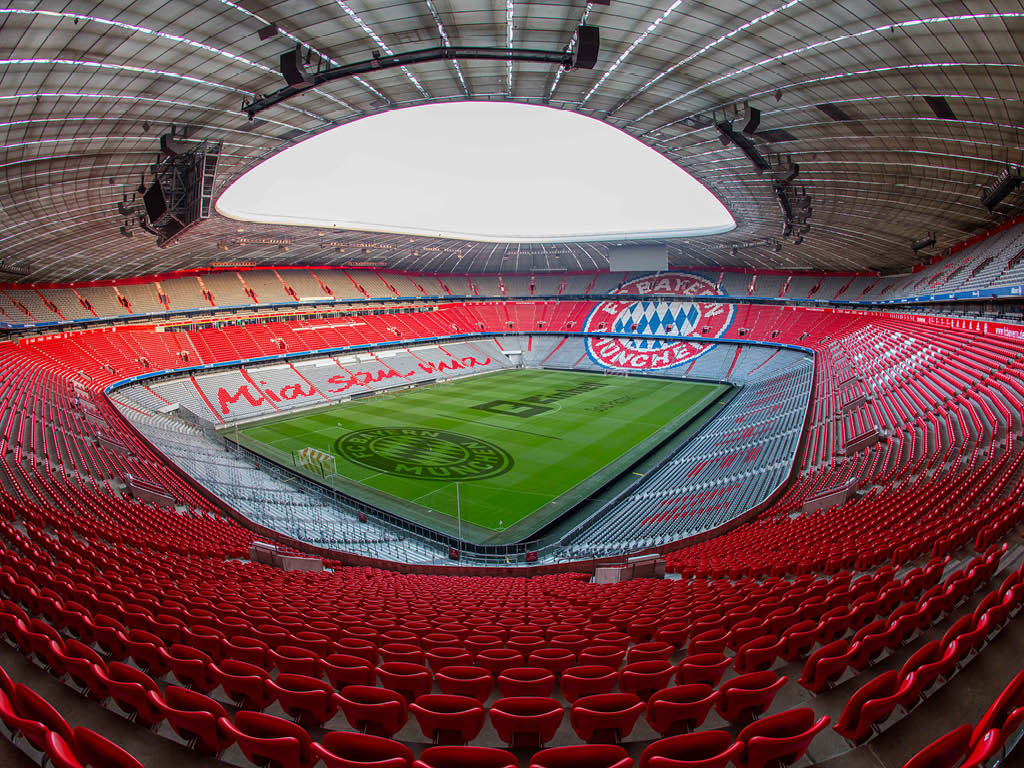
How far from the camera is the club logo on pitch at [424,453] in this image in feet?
80.8

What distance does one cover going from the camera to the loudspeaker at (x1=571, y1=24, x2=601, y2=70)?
37.2 ft

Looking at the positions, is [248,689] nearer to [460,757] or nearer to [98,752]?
[98,752]

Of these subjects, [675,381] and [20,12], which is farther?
[675,381]

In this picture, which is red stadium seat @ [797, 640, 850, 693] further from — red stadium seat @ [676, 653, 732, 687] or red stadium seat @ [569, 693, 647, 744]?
red stadium seat @ [569, 693, 647, 744]

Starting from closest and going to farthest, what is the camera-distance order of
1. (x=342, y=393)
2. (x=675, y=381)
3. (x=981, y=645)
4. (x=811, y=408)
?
(x=981, y=645)
(x=811, y=408)
(x=342, y=393)
(x=675, y=381)

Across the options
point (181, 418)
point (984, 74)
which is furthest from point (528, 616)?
point (181, 418)

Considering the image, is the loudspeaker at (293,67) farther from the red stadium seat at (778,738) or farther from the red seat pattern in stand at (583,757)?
the red stadium seat at (778,738)

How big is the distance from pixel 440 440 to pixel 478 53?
2057 cm

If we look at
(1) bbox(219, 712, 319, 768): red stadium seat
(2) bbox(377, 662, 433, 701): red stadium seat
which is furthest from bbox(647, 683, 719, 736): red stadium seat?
(1) bbox(219, 712, 319, 768): red stadium seat

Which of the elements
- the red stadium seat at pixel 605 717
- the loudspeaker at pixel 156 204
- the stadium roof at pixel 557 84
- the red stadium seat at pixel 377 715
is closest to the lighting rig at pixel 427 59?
the stadium roof at pixel 557 84

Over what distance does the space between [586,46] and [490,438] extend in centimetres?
2139

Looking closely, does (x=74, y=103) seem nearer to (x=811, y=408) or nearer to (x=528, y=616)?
(x=528, y=616)

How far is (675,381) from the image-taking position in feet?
154

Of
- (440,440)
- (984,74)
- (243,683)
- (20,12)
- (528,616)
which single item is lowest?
(440,440)
